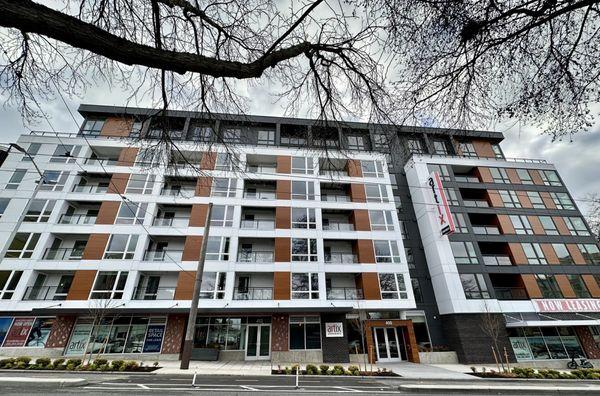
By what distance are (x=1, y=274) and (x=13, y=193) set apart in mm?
6501

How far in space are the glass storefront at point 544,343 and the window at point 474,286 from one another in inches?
119

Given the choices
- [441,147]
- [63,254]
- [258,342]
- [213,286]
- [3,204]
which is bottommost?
[258,342]

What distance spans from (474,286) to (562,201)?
15.1 meters

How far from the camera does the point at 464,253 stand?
77.8ft

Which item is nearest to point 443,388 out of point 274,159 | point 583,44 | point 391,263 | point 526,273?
point 583,44

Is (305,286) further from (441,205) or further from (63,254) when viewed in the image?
(63,254)

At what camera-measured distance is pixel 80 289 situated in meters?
19.0

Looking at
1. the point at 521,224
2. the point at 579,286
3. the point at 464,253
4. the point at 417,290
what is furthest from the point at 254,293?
the point at 579,286

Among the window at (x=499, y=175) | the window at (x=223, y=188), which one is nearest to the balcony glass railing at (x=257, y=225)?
the window at (x=223, y=188)

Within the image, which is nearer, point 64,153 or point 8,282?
point 8,282

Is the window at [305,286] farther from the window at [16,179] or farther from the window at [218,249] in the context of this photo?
the window at [16,179]

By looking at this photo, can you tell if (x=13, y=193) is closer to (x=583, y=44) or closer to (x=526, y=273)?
(x=583, y=44)

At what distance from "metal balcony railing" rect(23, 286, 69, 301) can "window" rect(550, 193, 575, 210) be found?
43.8m

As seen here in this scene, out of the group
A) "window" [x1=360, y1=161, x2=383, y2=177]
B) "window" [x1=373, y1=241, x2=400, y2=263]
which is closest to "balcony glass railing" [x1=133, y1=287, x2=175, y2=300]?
"window" [x1=373, y1=241, x2=400, y2=263]
